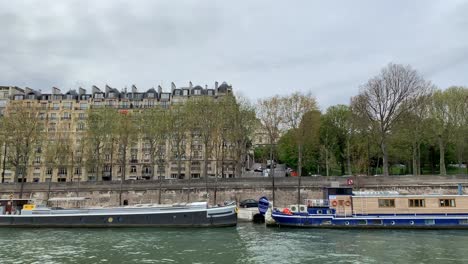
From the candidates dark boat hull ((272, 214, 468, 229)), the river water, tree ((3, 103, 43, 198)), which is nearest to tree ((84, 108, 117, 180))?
tree ((3, 103, 43, 198))

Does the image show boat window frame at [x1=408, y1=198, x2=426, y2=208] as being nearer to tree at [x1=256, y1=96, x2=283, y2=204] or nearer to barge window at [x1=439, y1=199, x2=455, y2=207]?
barge window at [x1=439, y1=199, x2=455, y2=207]

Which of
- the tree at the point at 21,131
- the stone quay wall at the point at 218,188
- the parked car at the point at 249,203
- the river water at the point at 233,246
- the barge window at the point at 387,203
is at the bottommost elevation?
the river water at the point at 233,246

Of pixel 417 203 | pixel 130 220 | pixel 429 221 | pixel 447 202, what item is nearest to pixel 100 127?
pixel 130 220

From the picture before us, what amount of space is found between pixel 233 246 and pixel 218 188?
20307mm

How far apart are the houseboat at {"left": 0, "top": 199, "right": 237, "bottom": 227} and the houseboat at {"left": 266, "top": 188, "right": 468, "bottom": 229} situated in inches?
186

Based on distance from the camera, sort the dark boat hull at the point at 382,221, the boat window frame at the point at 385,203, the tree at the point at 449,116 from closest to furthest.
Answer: the dark boat hull at the point at 382,221 → the boat window frame at the point at 385,203 → the tree at the point at 449,116

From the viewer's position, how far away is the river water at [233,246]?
19297mm

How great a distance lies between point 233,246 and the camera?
22.8 metres

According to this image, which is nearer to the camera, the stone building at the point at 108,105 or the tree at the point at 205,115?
the tree at the point at 205,115

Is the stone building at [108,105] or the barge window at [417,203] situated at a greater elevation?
the stone building at [108,105]

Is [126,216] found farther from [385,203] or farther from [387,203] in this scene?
[387,203]

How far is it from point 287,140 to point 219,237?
29362 mm

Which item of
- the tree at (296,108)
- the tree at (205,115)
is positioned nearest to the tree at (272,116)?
the tree at (296,108)

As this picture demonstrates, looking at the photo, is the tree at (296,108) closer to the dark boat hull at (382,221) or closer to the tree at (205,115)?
the tree at (205,115)
